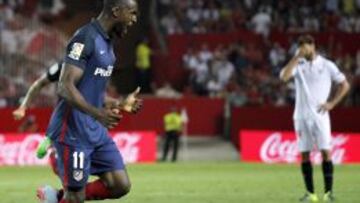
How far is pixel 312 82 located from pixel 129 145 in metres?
13.7

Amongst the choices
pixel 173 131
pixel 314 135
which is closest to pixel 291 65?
pixel 314 135

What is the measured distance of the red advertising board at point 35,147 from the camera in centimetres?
2764

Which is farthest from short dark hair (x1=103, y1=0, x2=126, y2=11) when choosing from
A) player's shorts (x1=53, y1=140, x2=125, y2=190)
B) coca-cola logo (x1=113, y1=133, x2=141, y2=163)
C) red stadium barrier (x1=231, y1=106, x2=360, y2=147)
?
red stadium barrier (x1=231, y1=106, x2=360, y2=147)

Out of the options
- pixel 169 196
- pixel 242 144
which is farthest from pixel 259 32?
pixel 169 196

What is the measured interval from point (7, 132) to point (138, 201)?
16.5 metres

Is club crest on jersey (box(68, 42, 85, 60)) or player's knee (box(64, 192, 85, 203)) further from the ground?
club crest on jersey (box(68, 42, 85, 60))

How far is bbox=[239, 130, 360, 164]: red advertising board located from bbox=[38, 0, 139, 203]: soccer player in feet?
58.0

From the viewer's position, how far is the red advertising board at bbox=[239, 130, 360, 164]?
91.0 ft

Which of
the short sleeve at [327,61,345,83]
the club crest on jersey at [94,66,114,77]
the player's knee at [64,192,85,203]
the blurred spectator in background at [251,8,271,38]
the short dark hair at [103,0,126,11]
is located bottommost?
the player's knee at [64,192,85,203]

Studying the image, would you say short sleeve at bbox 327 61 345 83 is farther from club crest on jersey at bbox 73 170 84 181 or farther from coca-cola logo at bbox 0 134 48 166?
coca-cola logo at bbox 0 134 48 166

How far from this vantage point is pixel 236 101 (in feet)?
105

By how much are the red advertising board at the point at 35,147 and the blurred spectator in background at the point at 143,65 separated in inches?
236

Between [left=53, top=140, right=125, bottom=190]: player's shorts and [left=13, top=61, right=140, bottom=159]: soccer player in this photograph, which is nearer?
[left=53, top=140, right=125, bottom=190]: player's shorts

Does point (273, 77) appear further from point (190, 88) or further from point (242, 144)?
point (242, 144)
